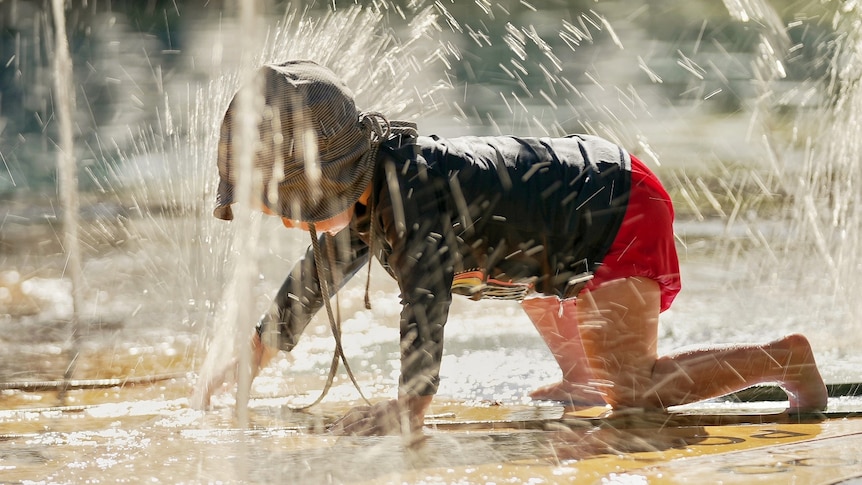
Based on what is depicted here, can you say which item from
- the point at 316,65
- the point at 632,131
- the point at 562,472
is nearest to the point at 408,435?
the point at 562,472

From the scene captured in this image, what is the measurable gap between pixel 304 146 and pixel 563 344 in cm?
98

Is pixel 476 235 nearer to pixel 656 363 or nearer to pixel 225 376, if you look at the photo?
pixel 656 363

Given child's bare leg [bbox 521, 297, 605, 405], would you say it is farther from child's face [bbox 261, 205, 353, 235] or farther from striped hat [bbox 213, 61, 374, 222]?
striped hat [bbox 213, 61, 374, 222]

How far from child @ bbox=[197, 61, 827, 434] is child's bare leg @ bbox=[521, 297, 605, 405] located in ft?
0.14

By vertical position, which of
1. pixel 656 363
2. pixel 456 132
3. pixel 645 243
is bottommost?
pixel 656 363

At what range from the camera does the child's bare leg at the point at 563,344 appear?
2.44 m

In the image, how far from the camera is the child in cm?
188

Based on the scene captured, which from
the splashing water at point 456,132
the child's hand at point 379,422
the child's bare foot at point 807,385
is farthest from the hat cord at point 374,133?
the child's bare foot at point 807,385

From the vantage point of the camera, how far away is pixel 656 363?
7.08 ft

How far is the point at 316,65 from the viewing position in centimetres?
196

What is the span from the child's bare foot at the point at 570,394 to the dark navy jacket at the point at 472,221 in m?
0.32

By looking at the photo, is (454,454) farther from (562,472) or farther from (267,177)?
(267,177)

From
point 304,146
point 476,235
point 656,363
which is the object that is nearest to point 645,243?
point 656,363

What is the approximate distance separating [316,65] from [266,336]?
750 millimetres
